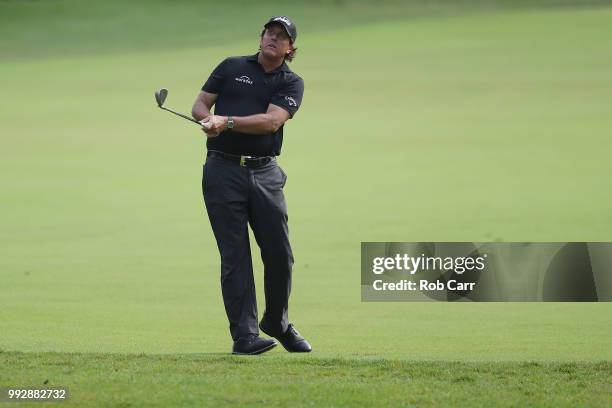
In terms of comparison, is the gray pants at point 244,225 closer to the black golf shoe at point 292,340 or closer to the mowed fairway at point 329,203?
the black golf shoe at point 292,340

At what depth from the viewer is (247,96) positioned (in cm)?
804

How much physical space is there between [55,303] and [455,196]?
26.8 ft

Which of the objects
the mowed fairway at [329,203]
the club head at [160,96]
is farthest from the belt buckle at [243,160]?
the mowed fairway at [329,203]

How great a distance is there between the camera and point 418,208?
55.6ft

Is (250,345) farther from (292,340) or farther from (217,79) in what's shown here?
(217,79)

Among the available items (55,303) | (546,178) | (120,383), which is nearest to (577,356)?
(120,383)

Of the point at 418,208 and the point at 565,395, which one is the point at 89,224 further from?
the point at 565,395

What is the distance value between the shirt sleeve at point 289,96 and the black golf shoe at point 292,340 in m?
1.22

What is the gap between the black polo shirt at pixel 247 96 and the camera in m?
8.00

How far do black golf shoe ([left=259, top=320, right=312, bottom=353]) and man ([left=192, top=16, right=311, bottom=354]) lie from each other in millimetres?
11

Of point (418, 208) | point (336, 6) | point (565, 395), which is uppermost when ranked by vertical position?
point (336, 6)

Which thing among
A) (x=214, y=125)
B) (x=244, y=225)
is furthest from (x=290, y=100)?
(x=244, y=225)

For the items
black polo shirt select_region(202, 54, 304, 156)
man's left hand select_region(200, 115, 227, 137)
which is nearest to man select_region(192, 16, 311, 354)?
black polo shirt select_region(202, 54, 304, 156)

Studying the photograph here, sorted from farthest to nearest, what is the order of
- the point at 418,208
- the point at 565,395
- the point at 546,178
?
the point at 546,178 < the point at 418,208 < the point at 565,395
